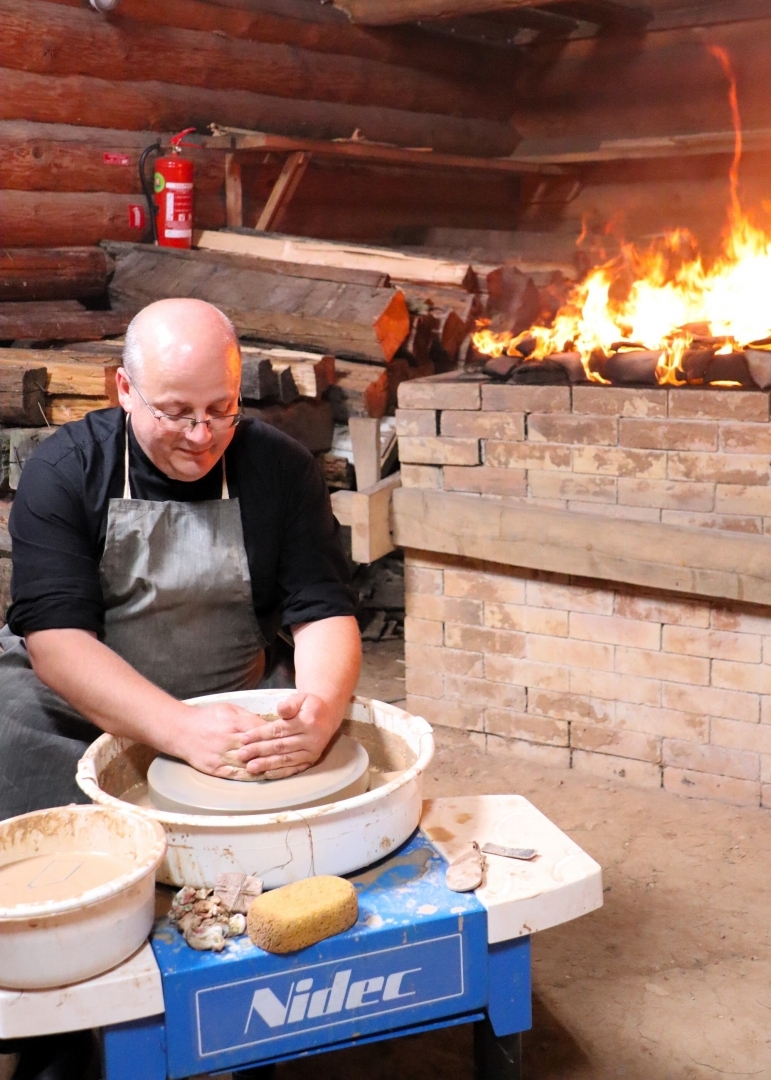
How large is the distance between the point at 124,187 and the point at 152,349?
327cm

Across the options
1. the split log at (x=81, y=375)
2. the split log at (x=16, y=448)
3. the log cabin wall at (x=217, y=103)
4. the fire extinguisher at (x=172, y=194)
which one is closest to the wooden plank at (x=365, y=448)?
the split log at (x=81, y=375)

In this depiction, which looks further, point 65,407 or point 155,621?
point 65,407

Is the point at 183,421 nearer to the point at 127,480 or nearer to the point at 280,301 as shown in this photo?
the point at 127,480

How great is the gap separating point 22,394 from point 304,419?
1.13 m

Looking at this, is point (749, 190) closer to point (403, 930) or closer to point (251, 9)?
point (251, 9)

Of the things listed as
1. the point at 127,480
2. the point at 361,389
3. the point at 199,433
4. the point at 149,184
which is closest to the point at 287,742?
the point at 199,433

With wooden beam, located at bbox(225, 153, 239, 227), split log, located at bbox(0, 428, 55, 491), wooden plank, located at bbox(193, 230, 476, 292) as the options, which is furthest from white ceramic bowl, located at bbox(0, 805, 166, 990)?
wooden beam, located at bbox(225, 153, 239, 227)

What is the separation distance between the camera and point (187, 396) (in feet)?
7.51

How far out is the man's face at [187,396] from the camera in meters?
2.28

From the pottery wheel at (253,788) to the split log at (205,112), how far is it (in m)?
3.68

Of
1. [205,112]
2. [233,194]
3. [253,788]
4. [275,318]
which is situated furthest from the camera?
[233,194]

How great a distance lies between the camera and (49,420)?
3.84m

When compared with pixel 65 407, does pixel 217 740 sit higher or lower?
lower

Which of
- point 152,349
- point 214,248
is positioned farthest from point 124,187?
point 152,349
